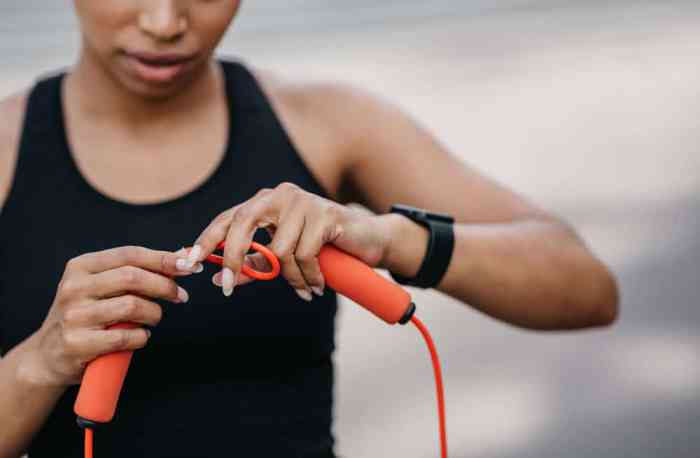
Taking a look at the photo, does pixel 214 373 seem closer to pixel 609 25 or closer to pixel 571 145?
pixel 571 145

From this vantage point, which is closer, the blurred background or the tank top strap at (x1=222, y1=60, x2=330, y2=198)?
the tank top strap at (x1=222, y1=60, x2=330, y2=198)

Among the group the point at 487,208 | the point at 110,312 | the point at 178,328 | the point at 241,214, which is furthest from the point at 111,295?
the point at 487,208

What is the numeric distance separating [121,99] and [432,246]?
1.29 feet

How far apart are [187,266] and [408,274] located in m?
0.27

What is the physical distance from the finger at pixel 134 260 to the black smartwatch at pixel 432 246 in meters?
0.26

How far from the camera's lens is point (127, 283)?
883 mm

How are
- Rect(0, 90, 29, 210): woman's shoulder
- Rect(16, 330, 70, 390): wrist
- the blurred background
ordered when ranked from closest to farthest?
1. Rect(16, 330, 70, 390): wrist
2. Rect(0, 90, 29, 210): woman's shoulder
3. the blurred background

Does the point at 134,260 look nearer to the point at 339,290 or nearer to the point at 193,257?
the point at 193,257

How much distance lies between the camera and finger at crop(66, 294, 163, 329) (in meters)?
0.89

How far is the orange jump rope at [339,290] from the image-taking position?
0.89 metres

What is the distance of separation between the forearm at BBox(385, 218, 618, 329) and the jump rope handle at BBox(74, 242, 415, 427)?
135 millimetres

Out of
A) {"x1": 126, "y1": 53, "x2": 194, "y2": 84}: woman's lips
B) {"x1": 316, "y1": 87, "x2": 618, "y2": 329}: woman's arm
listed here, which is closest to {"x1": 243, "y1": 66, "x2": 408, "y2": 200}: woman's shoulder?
{"x1": 316, "y1": 87, "x2": 618, "y2": 329}: woman's arm

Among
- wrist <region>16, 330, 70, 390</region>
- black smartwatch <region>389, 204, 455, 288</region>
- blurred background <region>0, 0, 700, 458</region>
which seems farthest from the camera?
blurred background <region>0, 0, 700, 458</region>

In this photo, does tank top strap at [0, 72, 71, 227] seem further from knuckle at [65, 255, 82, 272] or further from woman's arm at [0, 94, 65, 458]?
knuckle at [65, 255, 82, 272]
